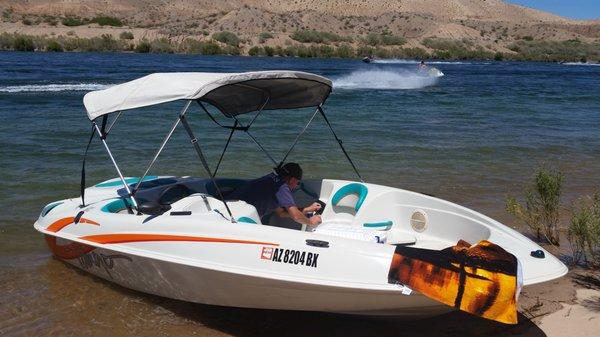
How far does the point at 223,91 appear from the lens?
7.10 meters

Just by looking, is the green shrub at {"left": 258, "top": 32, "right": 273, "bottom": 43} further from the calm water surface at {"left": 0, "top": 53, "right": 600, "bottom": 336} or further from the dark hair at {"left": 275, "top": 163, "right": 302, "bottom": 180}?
the dark hair at {"left": 275, "top": 163, "right": 302, "bottom": 180}

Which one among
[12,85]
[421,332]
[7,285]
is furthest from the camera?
[12,85]

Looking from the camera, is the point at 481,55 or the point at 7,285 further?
the point at 481,55

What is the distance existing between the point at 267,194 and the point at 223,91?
1.29 metres

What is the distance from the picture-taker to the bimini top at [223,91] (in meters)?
5.86

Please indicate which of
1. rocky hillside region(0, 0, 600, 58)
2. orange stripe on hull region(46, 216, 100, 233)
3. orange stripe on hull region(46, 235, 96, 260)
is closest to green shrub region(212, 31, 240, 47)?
rocky hillside region(0, 0, 600, 58)

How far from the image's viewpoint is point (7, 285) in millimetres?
6832

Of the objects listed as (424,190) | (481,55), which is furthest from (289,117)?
(481,55)

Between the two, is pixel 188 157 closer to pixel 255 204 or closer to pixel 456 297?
pixel 255 204

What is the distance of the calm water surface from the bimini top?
205cm

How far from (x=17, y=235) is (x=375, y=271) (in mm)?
5603

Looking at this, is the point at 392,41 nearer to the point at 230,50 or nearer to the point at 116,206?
the point at 230,50

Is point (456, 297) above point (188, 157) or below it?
above

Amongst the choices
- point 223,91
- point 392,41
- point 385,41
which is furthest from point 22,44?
point 223,91
